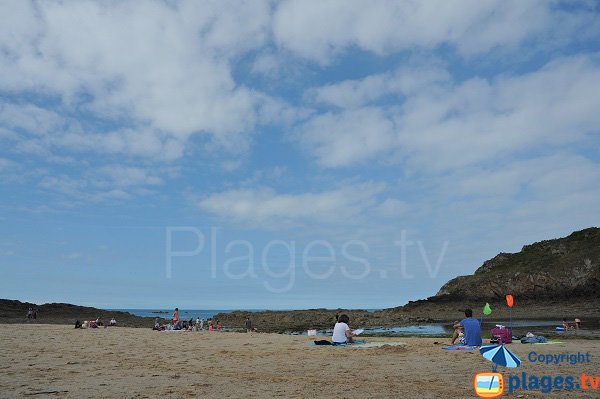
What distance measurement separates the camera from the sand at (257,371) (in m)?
9.95

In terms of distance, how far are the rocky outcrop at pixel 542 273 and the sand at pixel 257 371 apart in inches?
2593

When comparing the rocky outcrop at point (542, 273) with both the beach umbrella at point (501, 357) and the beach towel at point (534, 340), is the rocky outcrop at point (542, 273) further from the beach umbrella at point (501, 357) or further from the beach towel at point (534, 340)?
the beach umbrella at point (501, 357)

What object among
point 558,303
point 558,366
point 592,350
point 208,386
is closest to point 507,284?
point 558,303

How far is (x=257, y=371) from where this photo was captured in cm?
1322

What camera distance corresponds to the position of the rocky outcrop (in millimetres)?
75000

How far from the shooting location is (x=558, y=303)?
2739 inches

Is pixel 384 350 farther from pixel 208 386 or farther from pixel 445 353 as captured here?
pixel 208 386

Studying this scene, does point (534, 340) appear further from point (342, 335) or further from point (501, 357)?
point (501, 357)

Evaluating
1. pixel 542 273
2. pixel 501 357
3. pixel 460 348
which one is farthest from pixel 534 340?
→ pixel 542 273

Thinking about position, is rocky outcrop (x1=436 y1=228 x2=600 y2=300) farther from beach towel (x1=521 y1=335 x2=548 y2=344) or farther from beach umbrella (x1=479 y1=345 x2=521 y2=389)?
beach umbrella (x1=479 y1=345 x2=521 y2=389)

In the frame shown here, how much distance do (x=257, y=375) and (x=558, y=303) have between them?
232 ft

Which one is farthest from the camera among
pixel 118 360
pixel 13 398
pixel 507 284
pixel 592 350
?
pixel 507 284

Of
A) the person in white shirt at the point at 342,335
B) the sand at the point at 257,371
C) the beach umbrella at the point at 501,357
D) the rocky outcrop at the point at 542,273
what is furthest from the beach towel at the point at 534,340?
the rocky outcrop at the point at 542,273

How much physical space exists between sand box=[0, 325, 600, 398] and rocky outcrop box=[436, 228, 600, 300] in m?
65.9
